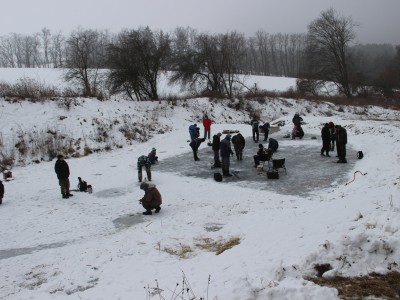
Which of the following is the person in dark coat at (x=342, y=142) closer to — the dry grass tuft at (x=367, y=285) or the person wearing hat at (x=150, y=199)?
the person wearing hat at (x=150, y=199)

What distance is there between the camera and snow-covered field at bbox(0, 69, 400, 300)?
538cm

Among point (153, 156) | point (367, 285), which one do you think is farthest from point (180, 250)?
point (153, 156)

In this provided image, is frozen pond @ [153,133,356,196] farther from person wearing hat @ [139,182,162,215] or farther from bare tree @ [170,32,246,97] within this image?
bare tree @ [170,32,246,97]

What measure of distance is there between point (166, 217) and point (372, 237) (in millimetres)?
6159

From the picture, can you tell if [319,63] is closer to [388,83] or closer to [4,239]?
[388,83]

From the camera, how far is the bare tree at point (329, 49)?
163ft

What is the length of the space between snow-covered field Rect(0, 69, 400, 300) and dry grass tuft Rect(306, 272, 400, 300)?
16cm

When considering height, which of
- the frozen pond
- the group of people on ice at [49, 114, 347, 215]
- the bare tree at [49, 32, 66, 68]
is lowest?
the frozen pond

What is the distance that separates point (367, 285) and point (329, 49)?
50751 mm

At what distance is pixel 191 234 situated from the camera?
28.7ft

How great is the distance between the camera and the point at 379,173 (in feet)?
38.7

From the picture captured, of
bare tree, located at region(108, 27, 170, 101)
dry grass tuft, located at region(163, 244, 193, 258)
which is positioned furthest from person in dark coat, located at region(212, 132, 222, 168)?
bare tree, located at region(108, 27, 170, 101)

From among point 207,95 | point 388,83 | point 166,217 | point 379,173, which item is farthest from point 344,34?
point 166,217

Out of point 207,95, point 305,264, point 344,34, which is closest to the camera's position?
point 305,264
